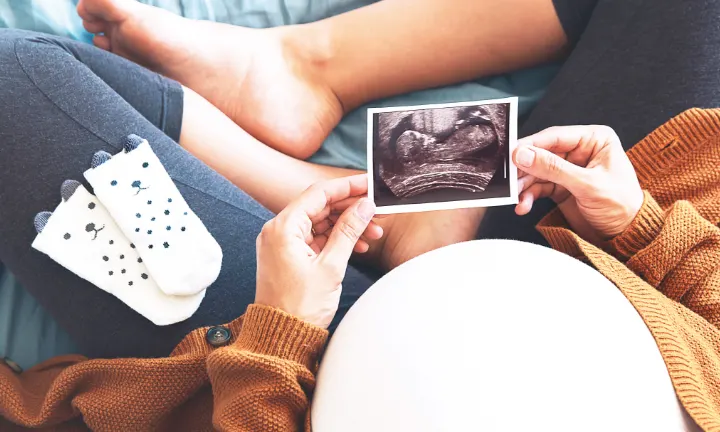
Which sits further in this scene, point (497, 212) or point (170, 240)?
point (497, 212)

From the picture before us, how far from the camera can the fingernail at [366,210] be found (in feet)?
2.66

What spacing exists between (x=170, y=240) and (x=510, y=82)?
75 cm

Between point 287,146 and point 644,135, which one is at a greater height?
point 644,135

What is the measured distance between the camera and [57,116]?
86cm

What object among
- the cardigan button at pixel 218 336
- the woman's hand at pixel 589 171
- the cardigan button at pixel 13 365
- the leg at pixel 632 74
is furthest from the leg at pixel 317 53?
the cardigan button at pixel 13 365

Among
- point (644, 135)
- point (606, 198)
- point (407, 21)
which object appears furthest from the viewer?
point (407, 21)

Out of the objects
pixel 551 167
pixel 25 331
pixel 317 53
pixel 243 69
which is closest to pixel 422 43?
pixel 317 53

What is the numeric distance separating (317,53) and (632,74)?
1.90 feet

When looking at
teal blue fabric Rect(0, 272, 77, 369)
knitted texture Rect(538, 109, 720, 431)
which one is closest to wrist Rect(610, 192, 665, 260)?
knitted texture Rect(538, 109, 720, 431)

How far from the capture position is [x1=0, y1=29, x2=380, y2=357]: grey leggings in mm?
849

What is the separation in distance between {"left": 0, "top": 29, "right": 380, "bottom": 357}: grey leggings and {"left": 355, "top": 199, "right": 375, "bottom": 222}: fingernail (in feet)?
0.63

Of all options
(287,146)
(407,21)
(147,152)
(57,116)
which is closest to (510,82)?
(407,21)

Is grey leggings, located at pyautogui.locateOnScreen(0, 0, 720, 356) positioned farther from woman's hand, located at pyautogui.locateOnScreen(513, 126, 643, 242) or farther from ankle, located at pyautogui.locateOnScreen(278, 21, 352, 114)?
ankle, located at pyautogui.locateOnScreen(278, 21, 352, 114)

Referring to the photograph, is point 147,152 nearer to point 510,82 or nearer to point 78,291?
point 78,291
